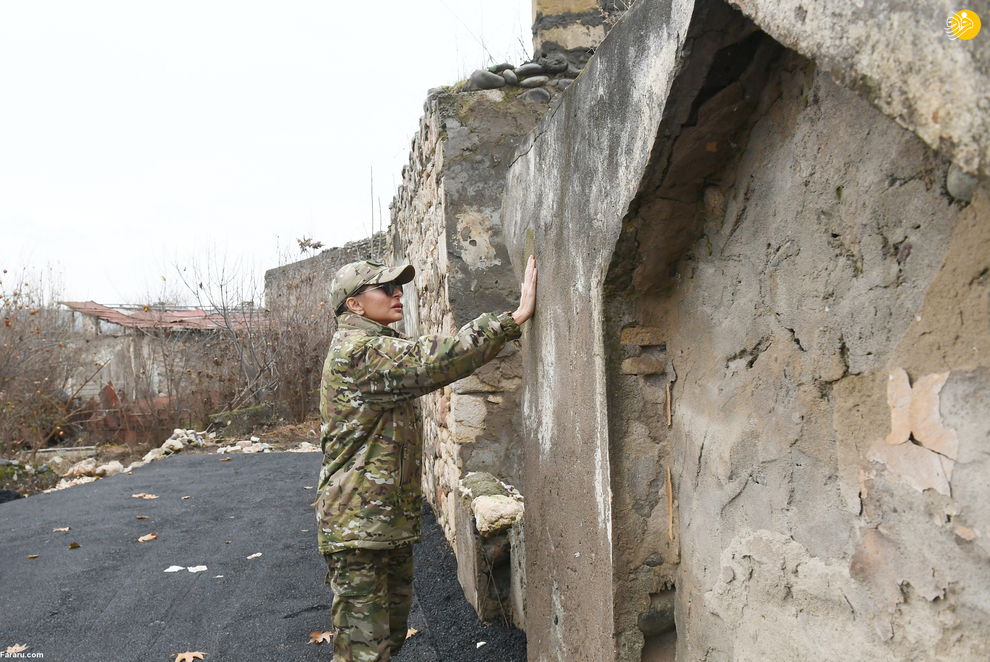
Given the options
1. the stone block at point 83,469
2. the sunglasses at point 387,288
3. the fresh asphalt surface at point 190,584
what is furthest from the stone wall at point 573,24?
the stone block at point 83,469

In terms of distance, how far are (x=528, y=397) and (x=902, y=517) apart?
1731mm

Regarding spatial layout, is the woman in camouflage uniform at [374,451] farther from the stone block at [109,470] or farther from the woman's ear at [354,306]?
the stone block at [109,470]

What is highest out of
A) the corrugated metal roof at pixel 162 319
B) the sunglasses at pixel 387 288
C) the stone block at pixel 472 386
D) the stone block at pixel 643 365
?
the corrugated metal roof at pixel 162 319

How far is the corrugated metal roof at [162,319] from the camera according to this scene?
43.9 ft

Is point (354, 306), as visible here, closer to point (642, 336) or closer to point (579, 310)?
point (579, 310)

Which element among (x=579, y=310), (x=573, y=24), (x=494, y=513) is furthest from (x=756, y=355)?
(x=573, y=24)

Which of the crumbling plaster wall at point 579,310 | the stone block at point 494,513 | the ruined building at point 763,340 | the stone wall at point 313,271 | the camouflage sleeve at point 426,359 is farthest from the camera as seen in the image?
the stone wall at point 313,271

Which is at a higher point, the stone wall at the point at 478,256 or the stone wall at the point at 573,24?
the stone wall at the point at 573,24

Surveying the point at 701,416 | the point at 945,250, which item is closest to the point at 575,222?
the point at 701,416

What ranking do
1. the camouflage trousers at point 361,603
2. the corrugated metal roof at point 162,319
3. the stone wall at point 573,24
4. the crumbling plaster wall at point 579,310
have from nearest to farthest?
1. the crumbling plaster wall at point 579,310
2. the camouflage trousers at point 361,603
3. the stone wall at point 573,24
4. the corrugated metal roof at point 162,319

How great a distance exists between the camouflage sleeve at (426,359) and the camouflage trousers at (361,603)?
0.63 metres

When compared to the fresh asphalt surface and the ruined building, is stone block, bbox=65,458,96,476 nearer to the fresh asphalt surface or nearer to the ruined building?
the fresh asphalt surface

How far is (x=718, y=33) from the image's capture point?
56.2 inches

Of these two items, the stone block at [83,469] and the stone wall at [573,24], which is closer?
the stone wall at [573,24]
